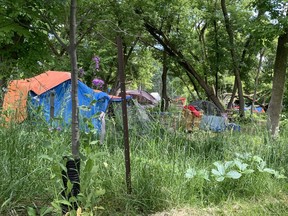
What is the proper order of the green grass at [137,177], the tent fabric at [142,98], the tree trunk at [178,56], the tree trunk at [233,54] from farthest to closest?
the tree trunk at [178,56] → the tree trunk at [233,54] → the tent fabric at [142,98] → the green grass at [137,177]

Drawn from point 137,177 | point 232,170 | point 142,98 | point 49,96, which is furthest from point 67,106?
point 142,98

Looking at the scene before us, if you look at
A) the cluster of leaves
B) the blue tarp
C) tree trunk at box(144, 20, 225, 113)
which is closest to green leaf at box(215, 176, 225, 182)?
the cluster of leaves

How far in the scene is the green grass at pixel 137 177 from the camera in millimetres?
2318

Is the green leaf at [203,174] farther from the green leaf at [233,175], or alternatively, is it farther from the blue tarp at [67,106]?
the blue tarp at [67,106]

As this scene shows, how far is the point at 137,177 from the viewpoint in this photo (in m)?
2.84

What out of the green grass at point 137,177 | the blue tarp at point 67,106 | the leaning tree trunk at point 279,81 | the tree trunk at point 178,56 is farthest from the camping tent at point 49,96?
the tree trunk at point 178,56

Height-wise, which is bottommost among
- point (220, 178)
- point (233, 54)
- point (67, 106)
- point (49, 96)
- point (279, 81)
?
point (220, 178)

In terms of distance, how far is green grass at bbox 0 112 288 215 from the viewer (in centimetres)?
232

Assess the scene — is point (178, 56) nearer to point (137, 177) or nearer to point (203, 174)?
point (203, 174)

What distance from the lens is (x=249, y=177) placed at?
3.28m

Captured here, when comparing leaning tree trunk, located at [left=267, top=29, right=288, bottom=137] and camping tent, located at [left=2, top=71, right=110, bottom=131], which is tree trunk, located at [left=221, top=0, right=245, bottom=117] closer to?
leaning tree trunk, located at [left=267, top=29, right=288, bottom=137]

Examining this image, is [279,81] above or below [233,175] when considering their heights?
above

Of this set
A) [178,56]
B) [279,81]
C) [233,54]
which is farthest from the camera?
[178,56]

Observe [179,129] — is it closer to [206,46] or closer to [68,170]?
[68,170]
